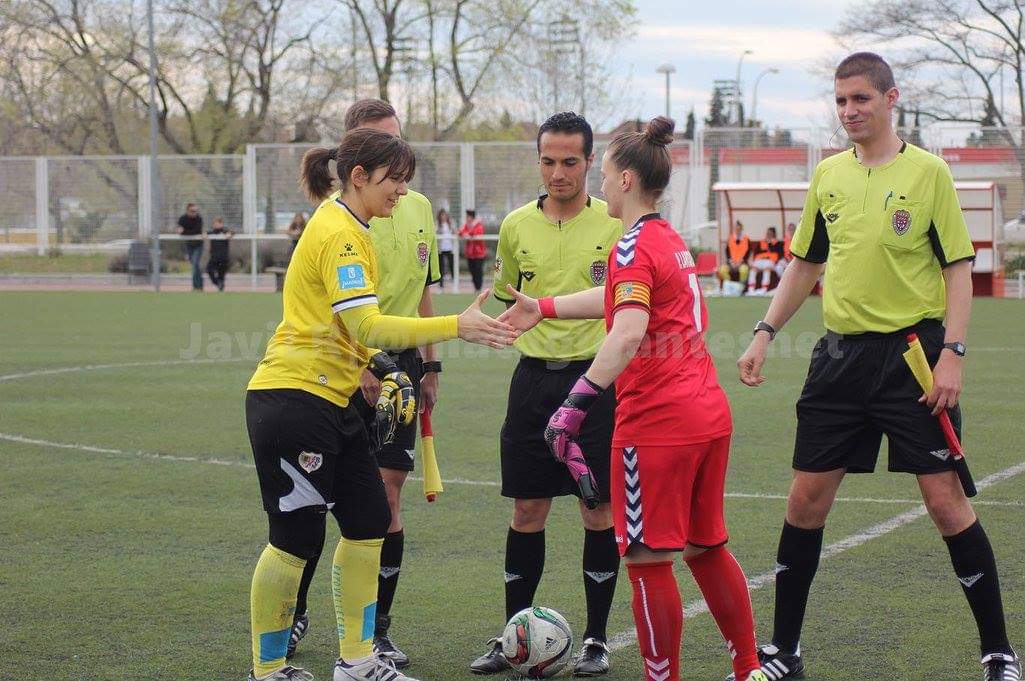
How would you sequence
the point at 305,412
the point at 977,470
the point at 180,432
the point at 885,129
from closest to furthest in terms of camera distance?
the point at 305,412, the point at 885,129, the point at 977,470, the point at 180,432

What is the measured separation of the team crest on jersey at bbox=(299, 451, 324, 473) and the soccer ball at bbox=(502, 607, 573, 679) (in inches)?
43.6

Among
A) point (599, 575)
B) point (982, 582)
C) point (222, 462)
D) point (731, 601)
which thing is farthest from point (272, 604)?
point (222, 462)

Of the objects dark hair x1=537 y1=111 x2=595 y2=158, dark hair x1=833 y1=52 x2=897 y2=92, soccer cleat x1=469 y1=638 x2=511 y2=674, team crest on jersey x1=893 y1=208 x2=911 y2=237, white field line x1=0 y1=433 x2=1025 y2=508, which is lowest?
soccer cleat x1=469 y1=638 x2=511 y2=674

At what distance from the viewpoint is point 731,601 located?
447 cm

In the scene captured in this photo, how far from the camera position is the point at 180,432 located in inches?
415

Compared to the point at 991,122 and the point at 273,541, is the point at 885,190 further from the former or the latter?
the point at 991,122

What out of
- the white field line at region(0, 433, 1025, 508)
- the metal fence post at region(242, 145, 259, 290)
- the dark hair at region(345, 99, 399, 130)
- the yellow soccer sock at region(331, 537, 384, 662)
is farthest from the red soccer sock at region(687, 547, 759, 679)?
the metal fence post at region(242, 145, 259, 290)

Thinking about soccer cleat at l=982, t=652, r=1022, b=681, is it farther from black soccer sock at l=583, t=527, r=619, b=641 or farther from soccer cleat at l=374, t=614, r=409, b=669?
soccer cleat at l=374, t=614, r=409, b=669

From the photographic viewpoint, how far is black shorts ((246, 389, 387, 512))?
4555 millimetres

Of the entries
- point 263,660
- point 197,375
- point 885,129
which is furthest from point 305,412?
point 197,375

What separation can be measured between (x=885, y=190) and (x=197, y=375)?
10.6m

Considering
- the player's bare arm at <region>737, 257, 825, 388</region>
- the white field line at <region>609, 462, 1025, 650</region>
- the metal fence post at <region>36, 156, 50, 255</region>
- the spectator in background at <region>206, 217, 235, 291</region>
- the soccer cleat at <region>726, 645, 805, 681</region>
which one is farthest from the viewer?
the metal fence post at <region>36, 156, 50, 255</region>

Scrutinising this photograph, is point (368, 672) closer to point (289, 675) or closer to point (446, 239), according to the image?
point (289, 675)

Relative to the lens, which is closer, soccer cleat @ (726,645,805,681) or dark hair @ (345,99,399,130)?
soccer cleat @ (726,645,805,681)
